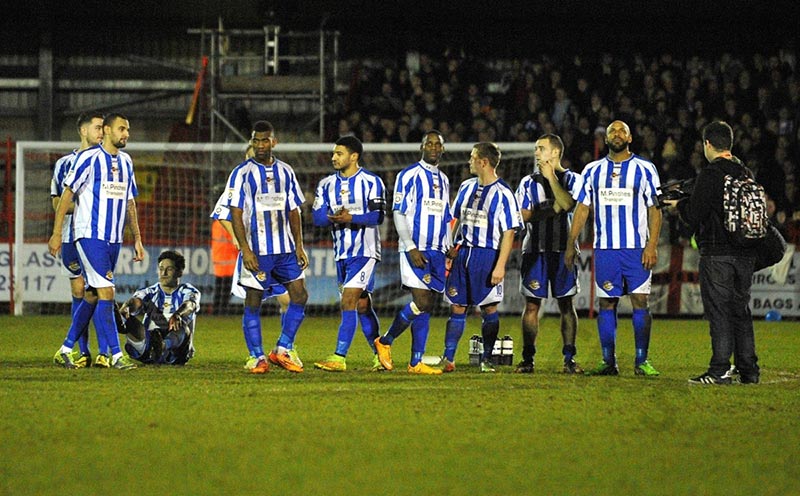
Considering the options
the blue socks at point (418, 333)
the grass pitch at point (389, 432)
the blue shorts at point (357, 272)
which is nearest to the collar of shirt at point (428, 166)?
the blue shorts at point (357, 272)

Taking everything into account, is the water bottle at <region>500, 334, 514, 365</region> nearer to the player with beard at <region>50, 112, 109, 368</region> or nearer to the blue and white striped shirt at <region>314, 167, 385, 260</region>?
the blue and white striped shirt at <region>314, 167, 385, 260</region>

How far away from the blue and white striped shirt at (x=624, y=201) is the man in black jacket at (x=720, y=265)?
604mm

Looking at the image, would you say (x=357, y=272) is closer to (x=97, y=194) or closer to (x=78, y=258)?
(x=97, y=194)

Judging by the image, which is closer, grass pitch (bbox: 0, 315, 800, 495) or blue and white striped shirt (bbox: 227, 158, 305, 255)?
grass pitch (bbox: 0, 315, 800, 495)

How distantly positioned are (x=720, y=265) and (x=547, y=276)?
165cm

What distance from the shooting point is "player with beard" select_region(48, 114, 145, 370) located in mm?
9805

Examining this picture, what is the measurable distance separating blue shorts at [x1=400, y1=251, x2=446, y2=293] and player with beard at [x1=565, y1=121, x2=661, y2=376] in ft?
3.61

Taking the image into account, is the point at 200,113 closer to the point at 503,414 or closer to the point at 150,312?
the point at 150,312

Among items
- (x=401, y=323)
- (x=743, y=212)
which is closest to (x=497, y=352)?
(x=401, y=323)

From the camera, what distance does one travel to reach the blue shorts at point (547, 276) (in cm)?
1000

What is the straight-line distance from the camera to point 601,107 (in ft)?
68.0

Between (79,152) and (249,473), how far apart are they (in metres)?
5.48

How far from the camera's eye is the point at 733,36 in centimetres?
2512

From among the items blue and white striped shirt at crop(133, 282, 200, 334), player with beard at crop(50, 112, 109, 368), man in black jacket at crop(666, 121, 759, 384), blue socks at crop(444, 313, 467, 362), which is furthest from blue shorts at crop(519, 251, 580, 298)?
player with beard at crop(50, 112, 109, 368)
